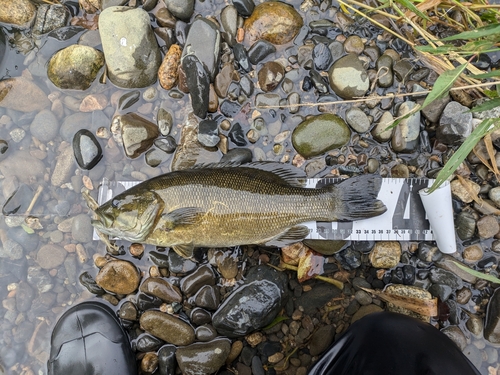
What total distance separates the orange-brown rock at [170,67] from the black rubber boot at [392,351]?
10.8ft

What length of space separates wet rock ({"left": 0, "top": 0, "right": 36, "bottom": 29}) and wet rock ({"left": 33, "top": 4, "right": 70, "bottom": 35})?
3.1 inches

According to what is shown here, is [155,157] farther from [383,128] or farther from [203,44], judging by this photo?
[383,128]

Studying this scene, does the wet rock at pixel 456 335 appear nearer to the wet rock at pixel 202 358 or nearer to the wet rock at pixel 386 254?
the wet rock at pixel 386 254

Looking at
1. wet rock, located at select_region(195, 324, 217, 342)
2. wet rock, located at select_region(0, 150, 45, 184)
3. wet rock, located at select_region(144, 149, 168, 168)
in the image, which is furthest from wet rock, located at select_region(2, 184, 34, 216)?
wet rock, located at select_region(195, 324, 217, 342)

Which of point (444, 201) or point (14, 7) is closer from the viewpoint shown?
point (444, 201)

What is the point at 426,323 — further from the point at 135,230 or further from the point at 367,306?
the point at 135,230

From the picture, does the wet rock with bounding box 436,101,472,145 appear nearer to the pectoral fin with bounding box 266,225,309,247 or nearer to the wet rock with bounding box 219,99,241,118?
the pectoral fin with bounding box 266,225,309,247

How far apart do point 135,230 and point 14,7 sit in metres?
2.93

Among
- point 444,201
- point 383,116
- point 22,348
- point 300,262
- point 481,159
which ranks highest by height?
point 383,116

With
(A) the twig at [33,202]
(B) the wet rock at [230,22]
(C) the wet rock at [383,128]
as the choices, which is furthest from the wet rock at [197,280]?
(B) the wet rock at [230,22]

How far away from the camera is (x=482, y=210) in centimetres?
371

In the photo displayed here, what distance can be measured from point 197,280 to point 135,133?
174cm

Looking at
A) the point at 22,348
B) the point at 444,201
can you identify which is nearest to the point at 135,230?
the point at 22,348

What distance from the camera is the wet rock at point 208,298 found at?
12.2 ft
